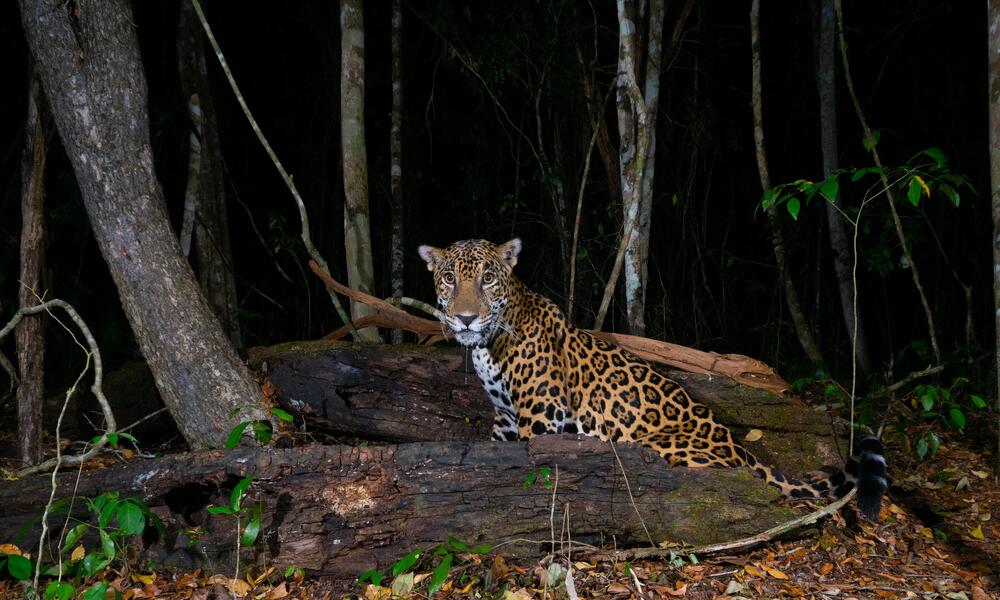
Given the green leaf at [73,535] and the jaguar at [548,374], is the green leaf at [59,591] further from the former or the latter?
the jaguar at [548,374]

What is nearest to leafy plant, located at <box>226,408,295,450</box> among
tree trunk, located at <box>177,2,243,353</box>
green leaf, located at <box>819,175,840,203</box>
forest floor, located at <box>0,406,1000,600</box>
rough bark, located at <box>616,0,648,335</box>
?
forest floor, located at <box>0,406,1000,600</box>

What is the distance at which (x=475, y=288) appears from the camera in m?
5.60

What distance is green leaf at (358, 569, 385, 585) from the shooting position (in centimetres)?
437

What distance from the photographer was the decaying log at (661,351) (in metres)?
6.23

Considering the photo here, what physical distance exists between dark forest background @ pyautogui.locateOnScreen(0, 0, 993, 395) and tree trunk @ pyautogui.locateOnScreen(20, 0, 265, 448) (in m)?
4.10

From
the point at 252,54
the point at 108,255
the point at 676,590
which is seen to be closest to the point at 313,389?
the point at 108,255

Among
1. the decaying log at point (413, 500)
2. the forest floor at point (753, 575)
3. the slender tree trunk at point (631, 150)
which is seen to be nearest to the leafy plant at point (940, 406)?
the forest floor at point (753, 575)

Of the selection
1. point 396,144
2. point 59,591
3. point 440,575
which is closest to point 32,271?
point 59,591

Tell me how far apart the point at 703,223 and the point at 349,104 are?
549cm

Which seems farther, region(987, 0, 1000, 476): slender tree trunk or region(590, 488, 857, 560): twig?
region(987, 0, 1000, 476): slender tree trunk

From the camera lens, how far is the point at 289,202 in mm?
13055

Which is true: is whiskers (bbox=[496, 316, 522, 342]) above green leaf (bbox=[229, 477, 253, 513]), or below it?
above

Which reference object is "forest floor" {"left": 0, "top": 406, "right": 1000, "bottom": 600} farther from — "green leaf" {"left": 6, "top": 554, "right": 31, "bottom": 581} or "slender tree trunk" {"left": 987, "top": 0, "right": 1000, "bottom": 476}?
"slender tree trunk" {"left": 987, "top": 0, "right": 1000, "bottom": 476}

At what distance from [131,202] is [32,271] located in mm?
1272
